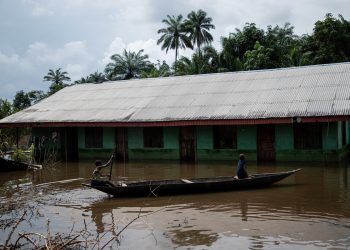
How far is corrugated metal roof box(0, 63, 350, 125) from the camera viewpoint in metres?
18.7

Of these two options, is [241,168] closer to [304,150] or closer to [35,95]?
[304,150]

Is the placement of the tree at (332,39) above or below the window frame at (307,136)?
above

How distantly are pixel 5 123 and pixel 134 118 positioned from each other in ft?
26.6

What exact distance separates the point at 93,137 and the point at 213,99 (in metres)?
7.07

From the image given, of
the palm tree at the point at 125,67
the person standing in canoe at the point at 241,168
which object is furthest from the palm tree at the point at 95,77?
the person standing in canoe at the point at 241,168

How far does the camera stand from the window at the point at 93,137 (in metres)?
23.6

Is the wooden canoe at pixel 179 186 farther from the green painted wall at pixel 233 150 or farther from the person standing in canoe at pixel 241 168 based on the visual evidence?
the green painted wall at pixel 233 150

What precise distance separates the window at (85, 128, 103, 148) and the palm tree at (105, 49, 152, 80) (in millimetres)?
28837

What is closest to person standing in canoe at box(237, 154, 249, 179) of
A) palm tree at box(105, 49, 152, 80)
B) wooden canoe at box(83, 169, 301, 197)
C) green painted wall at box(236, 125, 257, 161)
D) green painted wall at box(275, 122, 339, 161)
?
wooden canoe at box(83, 169, 301, 197)

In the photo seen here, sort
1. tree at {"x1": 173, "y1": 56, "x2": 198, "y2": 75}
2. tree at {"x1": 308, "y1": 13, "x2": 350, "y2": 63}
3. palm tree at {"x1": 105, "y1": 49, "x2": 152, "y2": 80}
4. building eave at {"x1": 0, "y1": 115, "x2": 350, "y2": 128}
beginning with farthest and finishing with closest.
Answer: palm tree at {"x1": 105, "y1": 49, "x2": 152, "y2": 80} → tree at {"x1": 173, "y1": 56, "x2": 198, "y2": 75} → tree at {"x1": 308, "y1": 13, "x2": 350, "y2": 63} → building eave at {"x1": 0, "y1": 115, "x2": 350, "y2": 128}

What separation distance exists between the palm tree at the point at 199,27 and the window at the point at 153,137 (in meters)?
32.3

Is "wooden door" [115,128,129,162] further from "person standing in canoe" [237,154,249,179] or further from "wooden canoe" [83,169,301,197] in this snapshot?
"person standing in canoe" [237,154,249,179]

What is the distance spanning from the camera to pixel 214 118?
1914cm

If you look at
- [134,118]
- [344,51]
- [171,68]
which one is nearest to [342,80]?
[134,118]
